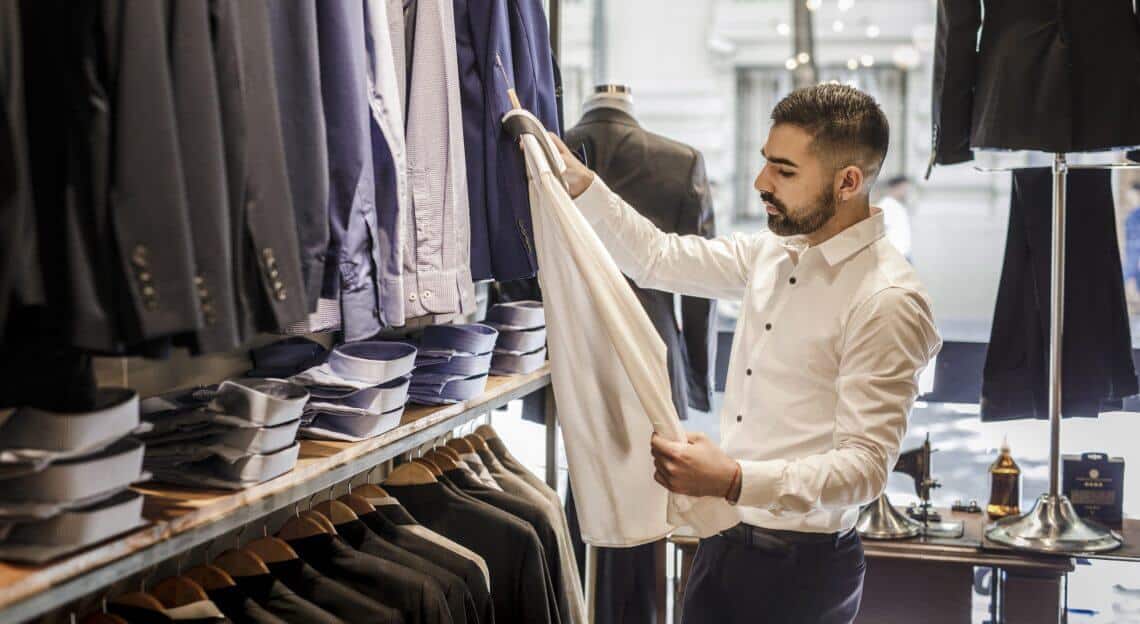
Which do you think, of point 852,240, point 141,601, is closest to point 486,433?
point 852,240

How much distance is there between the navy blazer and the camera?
2.13 m

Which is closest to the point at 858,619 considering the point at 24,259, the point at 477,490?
the point at 477,490

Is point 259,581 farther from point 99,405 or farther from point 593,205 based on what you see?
point 593,205

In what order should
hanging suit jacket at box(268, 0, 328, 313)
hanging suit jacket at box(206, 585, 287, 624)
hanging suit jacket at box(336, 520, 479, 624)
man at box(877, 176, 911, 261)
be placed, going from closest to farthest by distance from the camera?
hanging suit jacket at box(268, 0, 328, 313)
hanging suit jacket at box(206, 585, 287, 624)
hanging suit jacket at box(336, 520, 479, 624)
man at box(877, 176, 911, 261)

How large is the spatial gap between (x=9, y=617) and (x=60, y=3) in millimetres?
655

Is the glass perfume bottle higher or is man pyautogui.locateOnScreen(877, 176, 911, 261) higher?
man pyautogui.locateOnScreen(877, 176, 911, 261)

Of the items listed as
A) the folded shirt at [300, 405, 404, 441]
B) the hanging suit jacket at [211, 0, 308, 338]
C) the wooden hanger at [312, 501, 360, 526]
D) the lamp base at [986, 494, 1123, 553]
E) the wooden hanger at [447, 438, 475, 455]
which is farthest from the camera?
the lamp base at [986, 494, 1123, 553]

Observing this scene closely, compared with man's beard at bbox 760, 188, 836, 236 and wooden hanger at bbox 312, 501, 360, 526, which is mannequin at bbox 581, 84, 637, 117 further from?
wooden hanger at bbox 312, 501, 360, 526

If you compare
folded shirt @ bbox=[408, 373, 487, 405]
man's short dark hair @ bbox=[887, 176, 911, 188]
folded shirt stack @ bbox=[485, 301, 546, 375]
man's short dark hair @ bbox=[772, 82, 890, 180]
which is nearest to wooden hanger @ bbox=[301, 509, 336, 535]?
folded shirt @ bbox=[408, 373, 487, 405]

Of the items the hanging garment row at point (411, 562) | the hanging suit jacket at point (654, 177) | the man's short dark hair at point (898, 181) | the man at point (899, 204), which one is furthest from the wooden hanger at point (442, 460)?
the man's short dark hair at point (898, 181)

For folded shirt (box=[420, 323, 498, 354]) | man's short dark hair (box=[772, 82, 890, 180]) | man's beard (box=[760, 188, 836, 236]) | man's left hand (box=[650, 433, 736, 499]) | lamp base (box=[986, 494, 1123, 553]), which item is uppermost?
man's short dark hair (box=[772, 82, 890, 180])

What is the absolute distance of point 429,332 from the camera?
89.2 inches

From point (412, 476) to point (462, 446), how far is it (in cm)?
30

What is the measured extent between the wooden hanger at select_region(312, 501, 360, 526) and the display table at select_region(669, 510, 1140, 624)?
4.54ft
